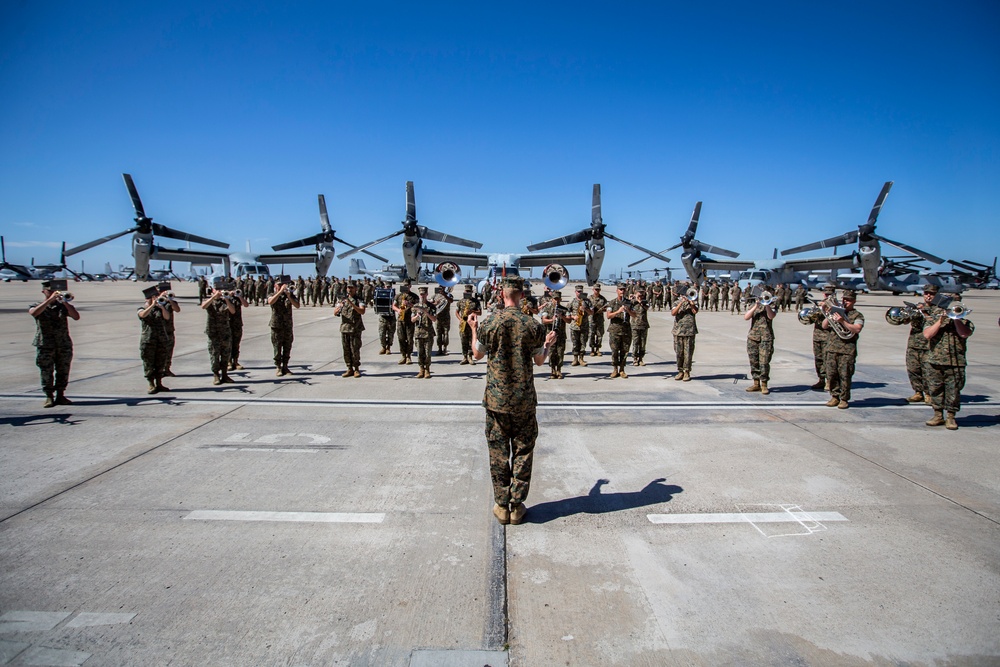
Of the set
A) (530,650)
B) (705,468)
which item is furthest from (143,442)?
(705,468)

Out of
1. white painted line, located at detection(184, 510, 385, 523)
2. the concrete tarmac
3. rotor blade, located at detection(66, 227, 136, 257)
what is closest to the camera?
the concrete tarmac

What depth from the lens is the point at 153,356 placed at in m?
7.73

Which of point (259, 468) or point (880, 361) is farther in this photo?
point (880, 361)

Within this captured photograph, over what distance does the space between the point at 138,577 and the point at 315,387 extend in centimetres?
556

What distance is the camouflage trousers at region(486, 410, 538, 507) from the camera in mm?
3766

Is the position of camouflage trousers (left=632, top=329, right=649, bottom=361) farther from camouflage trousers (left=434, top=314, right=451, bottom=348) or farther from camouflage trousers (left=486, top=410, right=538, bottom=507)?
camouflage trousers (left=486, top=410, right=538, bottom=507)

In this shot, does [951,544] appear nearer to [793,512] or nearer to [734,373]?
[793,512]

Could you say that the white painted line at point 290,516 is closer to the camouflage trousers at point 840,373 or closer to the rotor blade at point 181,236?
the camouflage trousers at point 840,373

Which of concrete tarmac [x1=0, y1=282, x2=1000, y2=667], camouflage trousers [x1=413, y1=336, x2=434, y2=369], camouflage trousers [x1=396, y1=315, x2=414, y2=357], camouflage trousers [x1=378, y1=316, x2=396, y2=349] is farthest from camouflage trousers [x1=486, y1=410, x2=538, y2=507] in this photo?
camouflage trousers [x1=378, y1=316, x2=396, y2=349]

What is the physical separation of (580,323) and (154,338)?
820 centimetres

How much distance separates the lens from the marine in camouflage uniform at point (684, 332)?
9.12 meters

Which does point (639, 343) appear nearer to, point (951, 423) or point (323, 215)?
point (951, 423)

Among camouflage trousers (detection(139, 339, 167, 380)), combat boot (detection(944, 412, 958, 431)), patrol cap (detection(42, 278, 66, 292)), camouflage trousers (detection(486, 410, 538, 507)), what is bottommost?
combat boot (detection(944, 412, 958, 431))

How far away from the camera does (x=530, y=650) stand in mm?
2516
